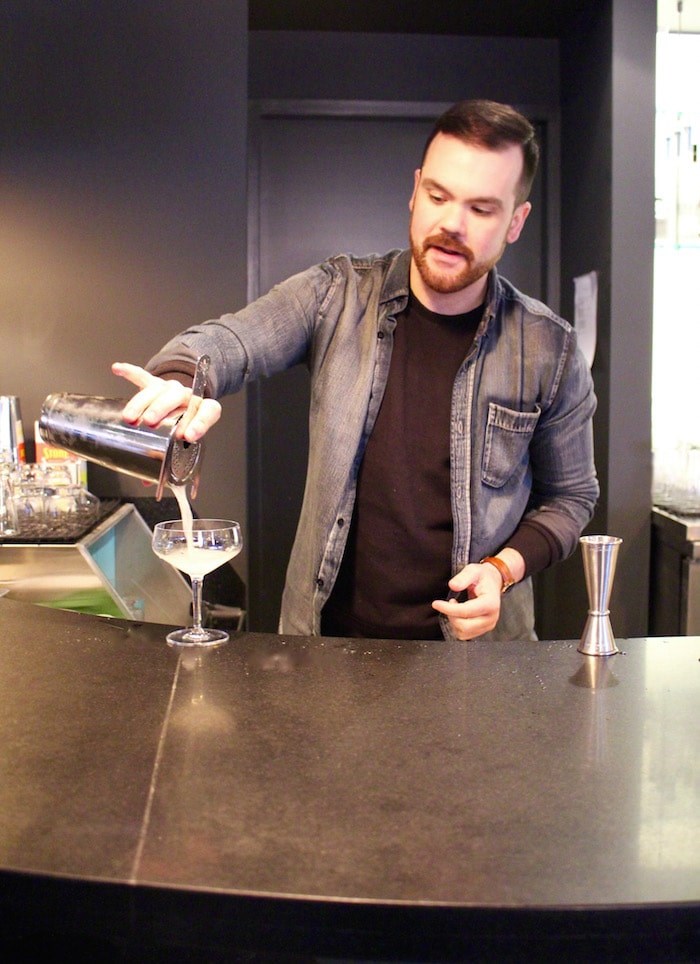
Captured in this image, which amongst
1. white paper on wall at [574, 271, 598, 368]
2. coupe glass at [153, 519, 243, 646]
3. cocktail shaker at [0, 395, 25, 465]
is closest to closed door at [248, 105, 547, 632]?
white paper on wall at [574, 271, 598, 368]

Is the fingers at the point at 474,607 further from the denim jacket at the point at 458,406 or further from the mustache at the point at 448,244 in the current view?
the mustache at the point at 448,244

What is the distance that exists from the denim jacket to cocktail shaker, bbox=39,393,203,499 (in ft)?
1.31

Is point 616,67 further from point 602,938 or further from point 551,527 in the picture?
point 602,938

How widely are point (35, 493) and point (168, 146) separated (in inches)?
46.2

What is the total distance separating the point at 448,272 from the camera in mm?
1853

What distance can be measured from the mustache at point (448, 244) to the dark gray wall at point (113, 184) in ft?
3.95

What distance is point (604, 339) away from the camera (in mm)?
3129

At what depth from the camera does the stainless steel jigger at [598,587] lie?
4.42ft

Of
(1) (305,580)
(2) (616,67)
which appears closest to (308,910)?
(1) (305,580)

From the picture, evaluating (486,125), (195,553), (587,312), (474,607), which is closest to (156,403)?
(195,553)

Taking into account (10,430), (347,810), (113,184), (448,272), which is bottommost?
(347,810)

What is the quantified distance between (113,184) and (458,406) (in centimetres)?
157

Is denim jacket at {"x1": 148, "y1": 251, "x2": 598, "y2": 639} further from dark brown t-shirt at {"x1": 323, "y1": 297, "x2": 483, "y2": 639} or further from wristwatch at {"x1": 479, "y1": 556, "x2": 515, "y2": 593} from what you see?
wristwatch at {"x1": 479, "y1": 556, "x2": 515, "y2": 593}

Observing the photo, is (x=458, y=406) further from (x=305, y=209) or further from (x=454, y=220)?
(x=305, y=209)
